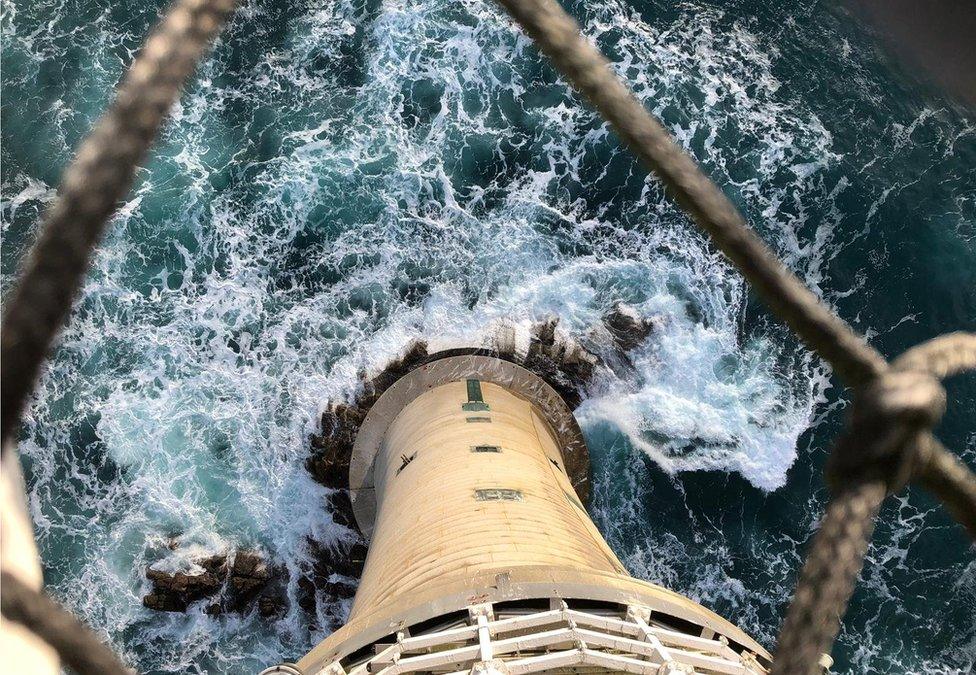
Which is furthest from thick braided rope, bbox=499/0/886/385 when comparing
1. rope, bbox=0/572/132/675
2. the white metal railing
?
the white metal railing

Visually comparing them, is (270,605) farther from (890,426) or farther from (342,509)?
(890,426)

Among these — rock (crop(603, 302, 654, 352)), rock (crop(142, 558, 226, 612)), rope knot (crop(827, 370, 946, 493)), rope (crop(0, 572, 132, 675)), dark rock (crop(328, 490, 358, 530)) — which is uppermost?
rock (crop(603, 302, 654, 352))

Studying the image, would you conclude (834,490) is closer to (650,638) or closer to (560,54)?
(560,54)

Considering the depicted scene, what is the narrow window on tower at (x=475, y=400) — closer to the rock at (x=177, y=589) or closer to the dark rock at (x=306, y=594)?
the dark rock at (x=306, y=594)

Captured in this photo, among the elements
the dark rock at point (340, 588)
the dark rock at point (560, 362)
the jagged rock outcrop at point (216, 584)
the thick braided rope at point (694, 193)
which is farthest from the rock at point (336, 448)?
the thick braided rope at point (694, 193)

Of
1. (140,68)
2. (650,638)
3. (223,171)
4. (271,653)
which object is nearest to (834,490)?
(140,68)

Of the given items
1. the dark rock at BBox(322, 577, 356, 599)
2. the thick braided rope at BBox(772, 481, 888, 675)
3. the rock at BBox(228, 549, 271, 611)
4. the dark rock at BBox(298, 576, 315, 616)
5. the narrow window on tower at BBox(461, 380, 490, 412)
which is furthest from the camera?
the dark rock at BBox(322, 577, 356, 599)

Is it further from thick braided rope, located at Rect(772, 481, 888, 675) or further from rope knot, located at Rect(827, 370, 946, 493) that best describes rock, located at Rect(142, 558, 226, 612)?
rope knot, located at Rect(827, 370, 946, 493)

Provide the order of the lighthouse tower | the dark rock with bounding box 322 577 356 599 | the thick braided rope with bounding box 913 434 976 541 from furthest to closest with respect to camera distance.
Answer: the dark rock with bounding box 322 577 356 599, the lighthouse tower, the thick braided rope with bounding box 913 434 976 541
